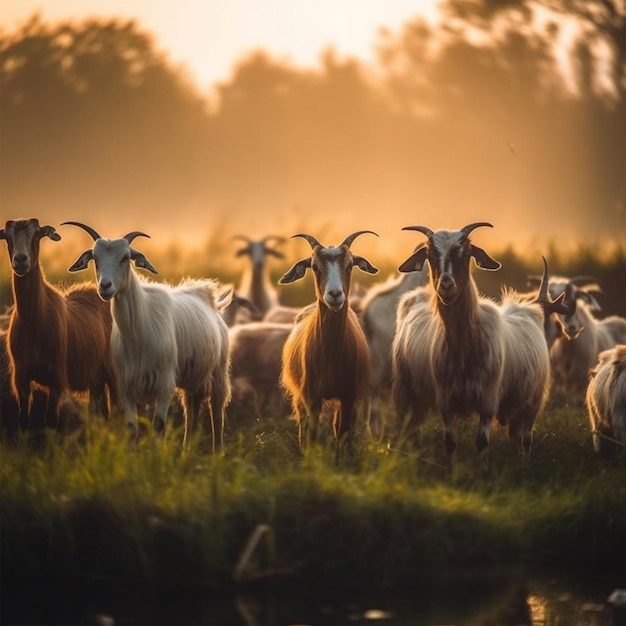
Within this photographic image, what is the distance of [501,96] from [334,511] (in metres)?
22.3

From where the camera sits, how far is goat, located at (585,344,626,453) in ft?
32.8

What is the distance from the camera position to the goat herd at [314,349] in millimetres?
10117

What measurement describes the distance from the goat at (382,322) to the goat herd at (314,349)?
2247 mm

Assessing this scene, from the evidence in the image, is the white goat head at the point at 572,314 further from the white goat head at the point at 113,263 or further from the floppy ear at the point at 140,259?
the white goat head at the point at 113,263

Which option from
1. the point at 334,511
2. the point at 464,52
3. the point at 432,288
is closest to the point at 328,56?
the point at 464,52

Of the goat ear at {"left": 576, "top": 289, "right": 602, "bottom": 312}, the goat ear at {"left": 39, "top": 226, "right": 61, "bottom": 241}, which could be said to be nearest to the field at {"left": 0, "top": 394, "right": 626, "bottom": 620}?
the goat ear at {"left": 39, "top": 226, "right": 61, "bottom": 241}

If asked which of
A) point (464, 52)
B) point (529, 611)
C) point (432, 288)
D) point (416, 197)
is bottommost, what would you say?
point (529, 611)

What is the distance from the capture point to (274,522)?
7906 mm

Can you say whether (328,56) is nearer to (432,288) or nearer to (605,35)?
(605,35)

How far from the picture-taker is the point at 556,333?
1441 cm

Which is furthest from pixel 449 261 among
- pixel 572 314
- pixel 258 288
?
pixel 258 288

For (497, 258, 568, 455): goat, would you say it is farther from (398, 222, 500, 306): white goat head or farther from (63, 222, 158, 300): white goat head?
(63, 222, 158, 300): white goat head

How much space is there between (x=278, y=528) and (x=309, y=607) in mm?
673

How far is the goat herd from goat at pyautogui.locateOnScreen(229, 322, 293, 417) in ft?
6.44
